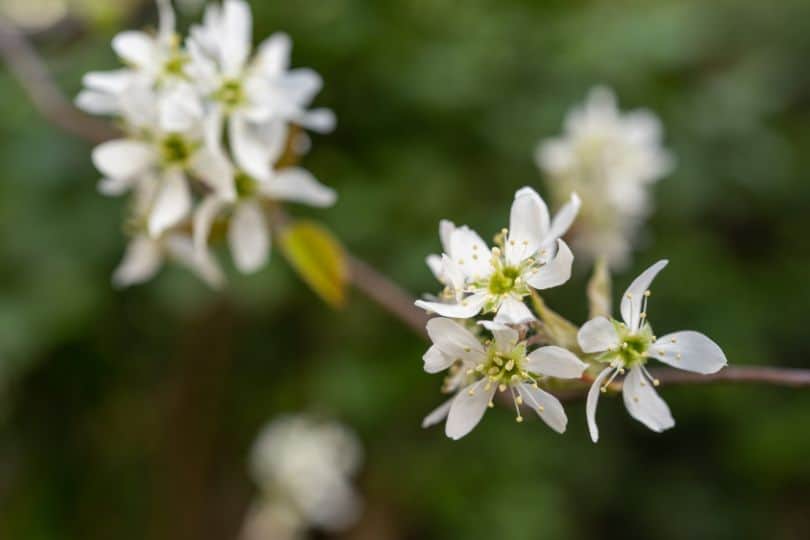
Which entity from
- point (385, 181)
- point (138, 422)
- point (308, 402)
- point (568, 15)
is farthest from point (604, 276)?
point (138, 422)

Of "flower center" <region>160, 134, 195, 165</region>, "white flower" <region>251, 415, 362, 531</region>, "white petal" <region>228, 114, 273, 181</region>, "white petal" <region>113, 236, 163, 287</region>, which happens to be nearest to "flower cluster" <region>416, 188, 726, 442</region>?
"white petal" <region>228, 114, 273, 181</region>

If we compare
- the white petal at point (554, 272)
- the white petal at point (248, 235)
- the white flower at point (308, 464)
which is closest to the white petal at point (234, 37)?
the white petal at point (248, 235)

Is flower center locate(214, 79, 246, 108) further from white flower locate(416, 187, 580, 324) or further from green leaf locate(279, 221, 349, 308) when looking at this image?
white flower locate(416, 187, 580, 324)

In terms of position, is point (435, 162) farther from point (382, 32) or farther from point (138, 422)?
point (138, 422)

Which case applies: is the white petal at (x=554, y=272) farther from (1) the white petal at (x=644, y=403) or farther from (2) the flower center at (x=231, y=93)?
(2) the flower center at (x=231, y=93)

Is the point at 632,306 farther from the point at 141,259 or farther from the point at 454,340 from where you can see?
the point at 141,259

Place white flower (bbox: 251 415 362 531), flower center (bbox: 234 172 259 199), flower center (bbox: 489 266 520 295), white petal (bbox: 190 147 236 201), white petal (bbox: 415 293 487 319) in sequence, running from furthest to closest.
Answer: white flower (bbox: 251 415 362 531) → flower center (bbox: 234 172 259 199) → white petal (bbox: 190 147 236 201) → flower center (bbox: 489 266 520 295) → white petal (bbox: 415 293 487 319)

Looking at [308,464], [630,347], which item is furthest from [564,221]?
[308,464]

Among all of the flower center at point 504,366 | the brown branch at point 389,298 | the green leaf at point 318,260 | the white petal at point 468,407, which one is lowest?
the white petal at point 468,407
